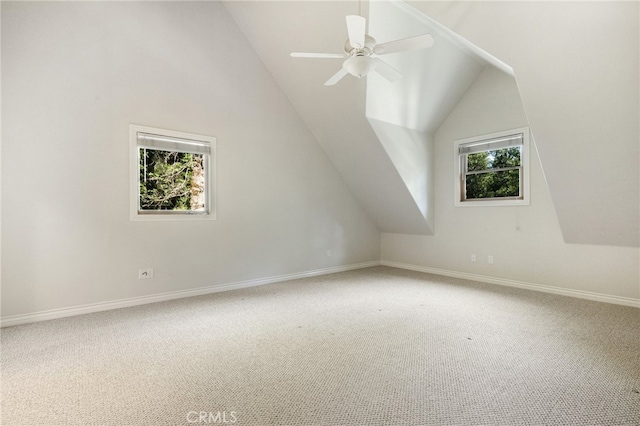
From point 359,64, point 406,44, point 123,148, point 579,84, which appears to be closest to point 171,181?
point 123,148

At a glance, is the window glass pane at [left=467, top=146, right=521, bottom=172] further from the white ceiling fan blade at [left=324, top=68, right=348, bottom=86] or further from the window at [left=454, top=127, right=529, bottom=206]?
the white ceiling fan blade at [left=324, top=68, right=348, bottom=86]

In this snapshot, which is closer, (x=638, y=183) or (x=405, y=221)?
(x=638, y=183)

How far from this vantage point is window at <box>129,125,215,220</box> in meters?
3.54

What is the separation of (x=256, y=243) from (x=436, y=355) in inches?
110

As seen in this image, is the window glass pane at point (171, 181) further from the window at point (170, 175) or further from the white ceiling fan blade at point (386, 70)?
the white ceiling fan blade at point (386, 70)

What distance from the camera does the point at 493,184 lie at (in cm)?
456

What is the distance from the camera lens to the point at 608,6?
208 centimetres

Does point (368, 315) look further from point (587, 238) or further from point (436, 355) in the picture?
point (587, 238)

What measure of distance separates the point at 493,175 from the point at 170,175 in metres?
4.32

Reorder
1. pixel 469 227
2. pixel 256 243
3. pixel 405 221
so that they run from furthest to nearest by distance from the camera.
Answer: pixel 405 221, pixel 469 227, pixel 256 243

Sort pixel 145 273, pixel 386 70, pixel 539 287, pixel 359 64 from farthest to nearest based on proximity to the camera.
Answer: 1. pixel 539 287
2. pixel 145 273
3. pixel 386 70
4. pixel 359 64

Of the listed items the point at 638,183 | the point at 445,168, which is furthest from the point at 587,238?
the point at 445,168

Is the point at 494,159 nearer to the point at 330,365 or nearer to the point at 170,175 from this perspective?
the point at 330,365

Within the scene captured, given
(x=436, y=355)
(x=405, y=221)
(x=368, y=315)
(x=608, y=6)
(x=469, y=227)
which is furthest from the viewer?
(x=405, y=221)
